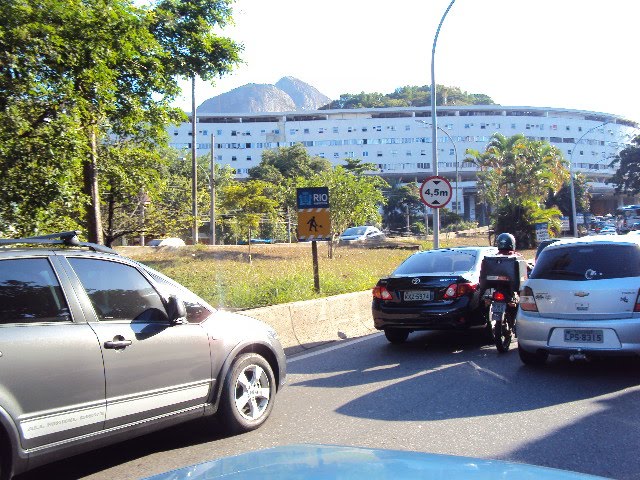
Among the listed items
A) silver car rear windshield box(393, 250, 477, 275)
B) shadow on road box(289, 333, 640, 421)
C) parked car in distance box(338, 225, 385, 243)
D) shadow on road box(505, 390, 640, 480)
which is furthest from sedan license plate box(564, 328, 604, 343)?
parked car in distance box(338, 225, 385, 243)

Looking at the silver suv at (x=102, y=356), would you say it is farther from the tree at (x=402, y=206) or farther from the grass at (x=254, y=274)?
the tree at (x=402, y=206)

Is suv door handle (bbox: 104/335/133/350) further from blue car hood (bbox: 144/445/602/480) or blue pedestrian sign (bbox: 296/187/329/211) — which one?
blue pedestrian sign (bbox: 296/187/329/211)

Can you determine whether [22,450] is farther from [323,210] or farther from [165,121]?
[165,121]

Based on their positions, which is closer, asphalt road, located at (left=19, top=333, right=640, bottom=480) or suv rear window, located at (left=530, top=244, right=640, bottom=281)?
asphalt road, located at (left=19, top=333, right=640, bottom=480)

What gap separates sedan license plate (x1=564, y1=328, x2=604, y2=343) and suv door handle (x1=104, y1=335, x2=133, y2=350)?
16.4 ft

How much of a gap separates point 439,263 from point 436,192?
17.2 feet

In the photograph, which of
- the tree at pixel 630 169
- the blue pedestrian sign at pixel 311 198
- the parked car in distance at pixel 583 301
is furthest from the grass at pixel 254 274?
the tree at pixel 630 169

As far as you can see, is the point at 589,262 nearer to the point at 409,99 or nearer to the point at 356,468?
the point at 356,468

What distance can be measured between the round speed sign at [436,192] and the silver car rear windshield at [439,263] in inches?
183

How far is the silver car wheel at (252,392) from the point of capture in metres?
5.65

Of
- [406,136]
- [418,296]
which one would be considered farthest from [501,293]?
[406,136]

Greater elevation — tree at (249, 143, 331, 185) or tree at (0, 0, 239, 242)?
tree at (249, 143, 331, 185)

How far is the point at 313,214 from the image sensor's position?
1230cm

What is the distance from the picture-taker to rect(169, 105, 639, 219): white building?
342 feet
